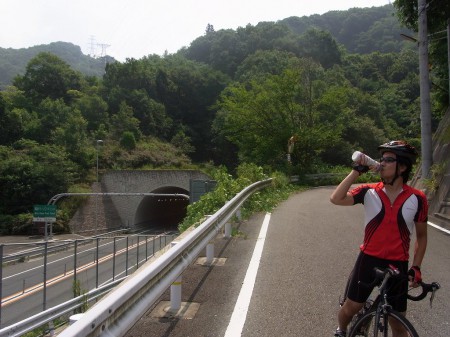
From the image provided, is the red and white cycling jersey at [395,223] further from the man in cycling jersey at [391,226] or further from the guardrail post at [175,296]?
the guardrail post at [175,296]

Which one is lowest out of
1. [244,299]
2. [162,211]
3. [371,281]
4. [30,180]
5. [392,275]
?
[162,211]

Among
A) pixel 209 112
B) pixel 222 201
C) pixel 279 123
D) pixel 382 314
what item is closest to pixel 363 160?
pixel 382 314

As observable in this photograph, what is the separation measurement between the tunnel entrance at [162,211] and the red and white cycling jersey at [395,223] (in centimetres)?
5430

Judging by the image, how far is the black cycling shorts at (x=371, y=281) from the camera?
3238 millimetres

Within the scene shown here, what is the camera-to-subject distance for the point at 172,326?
470cm

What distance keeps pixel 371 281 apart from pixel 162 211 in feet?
218

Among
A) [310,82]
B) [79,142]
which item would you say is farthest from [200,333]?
[79,142]

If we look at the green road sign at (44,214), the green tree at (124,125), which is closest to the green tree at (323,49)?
the green tree at (124,125)

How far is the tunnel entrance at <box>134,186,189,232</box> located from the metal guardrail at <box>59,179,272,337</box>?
2066 inches

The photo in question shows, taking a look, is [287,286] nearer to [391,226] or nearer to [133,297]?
[391,226]

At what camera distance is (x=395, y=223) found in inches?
132

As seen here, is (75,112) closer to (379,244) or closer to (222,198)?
(222,198)

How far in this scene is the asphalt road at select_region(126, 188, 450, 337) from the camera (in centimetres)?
471

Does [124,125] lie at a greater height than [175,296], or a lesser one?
greater
